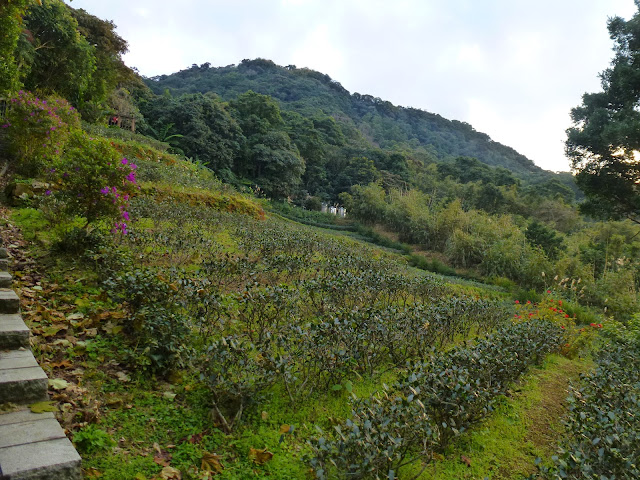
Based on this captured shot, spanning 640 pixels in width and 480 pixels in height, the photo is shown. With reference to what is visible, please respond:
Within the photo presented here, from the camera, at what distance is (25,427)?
5.45 ft

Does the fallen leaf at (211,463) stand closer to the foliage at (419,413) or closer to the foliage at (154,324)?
the foliage at (419,413)

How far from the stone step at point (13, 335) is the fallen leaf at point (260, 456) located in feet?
5.05

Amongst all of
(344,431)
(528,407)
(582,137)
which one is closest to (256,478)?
(344,431)

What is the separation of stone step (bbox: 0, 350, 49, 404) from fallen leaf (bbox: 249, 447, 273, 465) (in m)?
1.13

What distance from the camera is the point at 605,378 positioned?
130 inches

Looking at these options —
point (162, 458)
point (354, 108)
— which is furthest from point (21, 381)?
point (354, 108)

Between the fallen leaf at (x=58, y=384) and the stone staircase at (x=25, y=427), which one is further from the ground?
the stone staircase at (x=25, y=427)

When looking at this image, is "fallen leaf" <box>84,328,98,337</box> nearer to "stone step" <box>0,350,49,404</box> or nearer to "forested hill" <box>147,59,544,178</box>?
"stone step" <box>0,350,49,404</box>

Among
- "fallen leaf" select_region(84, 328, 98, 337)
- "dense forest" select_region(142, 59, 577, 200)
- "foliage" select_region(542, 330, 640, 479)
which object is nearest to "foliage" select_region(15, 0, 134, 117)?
"dense forest" select_region(142, 59, 577, 200)

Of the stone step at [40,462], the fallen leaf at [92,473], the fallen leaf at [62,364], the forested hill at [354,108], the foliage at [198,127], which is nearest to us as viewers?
the stone step at [40,462]

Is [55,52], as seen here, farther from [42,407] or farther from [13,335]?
[42,407]

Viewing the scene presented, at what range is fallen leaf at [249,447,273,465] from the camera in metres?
2.05

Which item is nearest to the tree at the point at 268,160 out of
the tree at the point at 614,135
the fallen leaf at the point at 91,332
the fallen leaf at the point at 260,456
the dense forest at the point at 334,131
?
the dense forest at the point at 334,131

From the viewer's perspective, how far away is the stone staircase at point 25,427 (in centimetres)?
142
